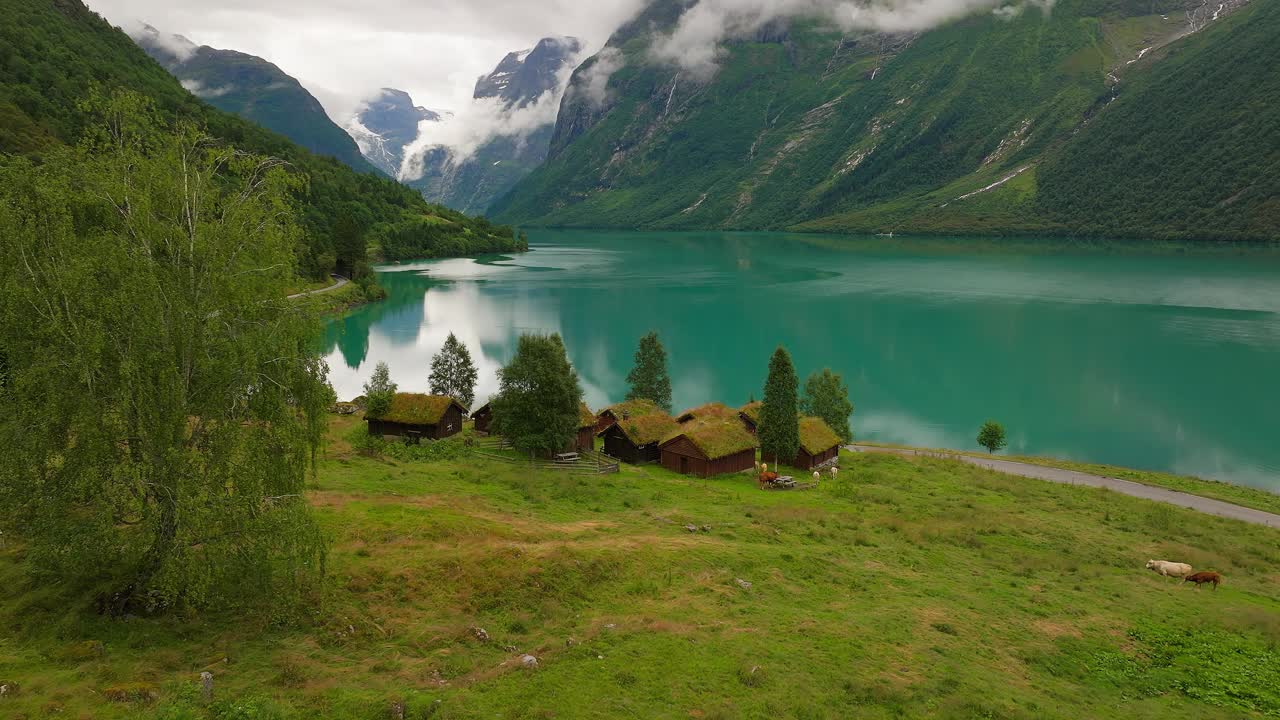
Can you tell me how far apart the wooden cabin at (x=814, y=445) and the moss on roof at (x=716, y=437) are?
12.6 feet

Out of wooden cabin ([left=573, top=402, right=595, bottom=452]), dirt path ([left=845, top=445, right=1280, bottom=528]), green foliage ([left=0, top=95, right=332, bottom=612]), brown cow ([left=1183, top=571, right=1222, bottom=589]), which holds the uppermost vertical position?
green foliage ([left=0, top=95, right=332, bottom=612])

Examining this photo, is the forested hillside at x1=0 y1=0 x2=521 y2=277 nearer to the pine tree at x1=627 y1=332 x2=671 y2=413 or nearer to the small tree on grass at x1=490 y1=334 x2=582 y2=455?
the pine tree at x1=627 y1=332 x2=671 y2=413

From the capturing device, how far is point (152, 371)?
14.8m

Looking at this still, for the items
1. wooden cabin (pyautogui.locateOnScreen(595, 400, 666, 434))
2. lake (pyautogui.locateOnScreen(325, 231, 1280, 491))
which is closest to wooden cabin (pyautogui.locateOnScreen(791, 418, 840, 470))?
wooden cabin (pyautogui.locateOnScreen(595, 400, 666, 434))

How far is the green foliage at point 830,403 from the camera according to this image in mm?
60781

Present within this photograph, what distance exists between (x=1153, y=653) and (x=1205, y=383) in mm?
82532

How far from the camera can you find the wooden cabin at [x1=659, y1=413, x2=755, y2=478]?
4609 centimetres

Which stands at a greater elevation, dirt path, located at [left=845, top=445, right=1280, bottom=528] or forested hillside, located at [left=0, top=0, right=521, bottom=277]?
forested hillside, located at [left=0, top=0, right=521, bottom=277]

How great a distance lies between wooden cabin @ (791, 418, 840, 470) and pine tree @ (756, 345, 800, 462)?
1.28m

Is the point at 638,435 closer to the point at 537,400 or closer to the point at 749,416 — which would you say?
the point at 537,400

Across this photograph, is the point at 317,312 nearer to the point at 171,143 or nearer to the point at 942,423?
the point at 171,143

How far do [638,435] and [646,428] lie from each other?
0.95 m

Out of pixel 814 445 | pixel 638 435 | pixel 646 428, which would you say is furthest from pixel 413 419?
pixel 814 445

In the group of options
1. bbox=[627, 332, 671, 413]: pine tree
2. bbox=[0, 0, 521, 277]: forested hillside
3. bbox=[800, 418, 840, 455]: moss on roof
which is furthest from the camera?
bbox=[0, 0, 521, 277]: forested hillside
